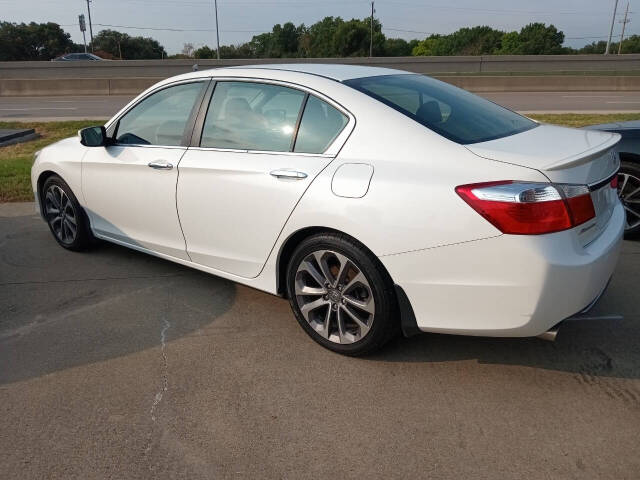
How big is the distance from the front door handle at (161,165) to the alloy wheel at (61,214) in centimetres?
128

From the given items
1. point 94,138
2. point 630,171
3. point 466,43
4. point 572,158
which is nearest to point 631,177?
point 630,171

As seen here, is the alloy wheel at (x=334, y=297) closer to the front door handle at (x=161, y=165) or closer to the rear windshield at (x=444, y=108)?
the rear windshield at (x=444, y=108)

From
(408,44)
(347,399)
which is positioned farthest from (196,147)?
(408,44)

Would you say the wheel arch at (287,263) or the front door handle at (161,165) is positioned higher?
the front door handle at (161,165)

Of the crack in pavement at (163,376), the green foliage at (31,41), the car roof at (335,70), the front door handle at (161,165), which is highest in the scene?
the green foliage at (31,41)

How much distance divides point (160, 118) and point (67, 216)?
150 cm

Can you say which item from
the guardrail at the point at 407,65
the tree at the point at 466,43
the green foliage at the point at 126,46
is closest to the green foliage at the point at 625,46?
the tree at the point at 466,43

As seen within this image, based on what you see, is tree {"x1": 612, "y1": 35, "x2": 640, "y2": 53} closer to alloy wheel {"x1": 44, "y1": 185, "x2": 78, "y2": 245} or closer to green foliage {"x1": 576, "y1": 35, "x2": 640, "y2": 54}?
green foliage {"x1": 576, "y1": 35, "x2": 640, "y2": 54}

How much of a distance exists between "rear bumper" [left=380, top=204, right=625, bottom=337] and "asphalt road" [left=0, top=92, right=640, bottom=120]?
14388mm

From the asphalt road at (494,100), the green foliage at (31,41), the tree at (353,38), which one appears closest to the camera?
the asphalt road at (494,100)

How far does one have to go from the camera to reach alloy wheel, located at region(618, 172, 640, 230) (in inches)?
188

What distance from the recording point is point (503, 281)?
250 cm

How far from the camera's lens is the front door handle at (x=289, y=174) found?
304 centimetres

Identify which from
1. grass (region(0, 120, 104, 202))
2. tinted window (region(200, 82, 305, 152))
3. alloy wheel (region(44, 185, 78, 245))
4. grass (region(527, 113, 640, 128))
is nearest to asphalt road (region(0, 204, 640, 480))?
alloy wheel (region(44, 185, 78, 245))
